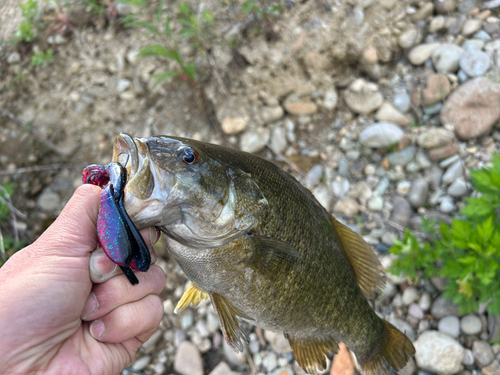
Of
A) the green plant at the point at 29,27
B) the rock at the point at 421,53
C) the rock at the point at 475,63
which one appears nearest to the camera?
the rock at the point at 475,63

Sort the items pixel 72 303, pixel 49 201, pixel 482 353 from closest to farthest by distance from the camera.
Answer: pixel 72 303
pixel 482 353
pixel 49 201

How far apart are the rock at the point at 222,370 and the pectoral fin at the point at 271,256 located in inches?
66.8

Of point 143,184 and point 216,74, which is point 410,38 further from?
point 143,184

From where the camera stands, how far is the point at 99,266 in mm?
1649

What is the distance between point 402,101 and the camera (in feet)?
12.7

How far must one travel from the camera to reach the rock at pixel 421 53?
13.0 feet

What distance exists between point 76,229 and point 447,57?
13.4 feet

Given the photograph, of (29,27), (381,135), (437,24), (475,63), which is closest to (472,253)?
(381,135)

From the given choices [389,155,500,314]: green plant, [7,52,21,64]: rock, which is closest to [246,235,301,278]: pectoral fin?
[389,155,500,314]: green plant

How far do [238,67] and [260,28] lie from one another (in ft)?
1.77

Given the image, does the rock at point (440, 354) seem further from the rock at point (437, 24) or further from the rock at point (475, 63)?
the rock at point (437, 24)

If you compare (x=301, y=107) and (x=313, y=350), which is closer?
(x=313, y=350)

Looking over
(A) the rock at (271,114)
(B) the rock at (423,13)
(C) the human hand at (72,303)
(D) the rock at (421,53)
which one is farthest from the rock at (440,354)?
(B) the rock at (423,13)

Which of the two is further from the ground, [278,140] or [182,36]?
[182,36]
